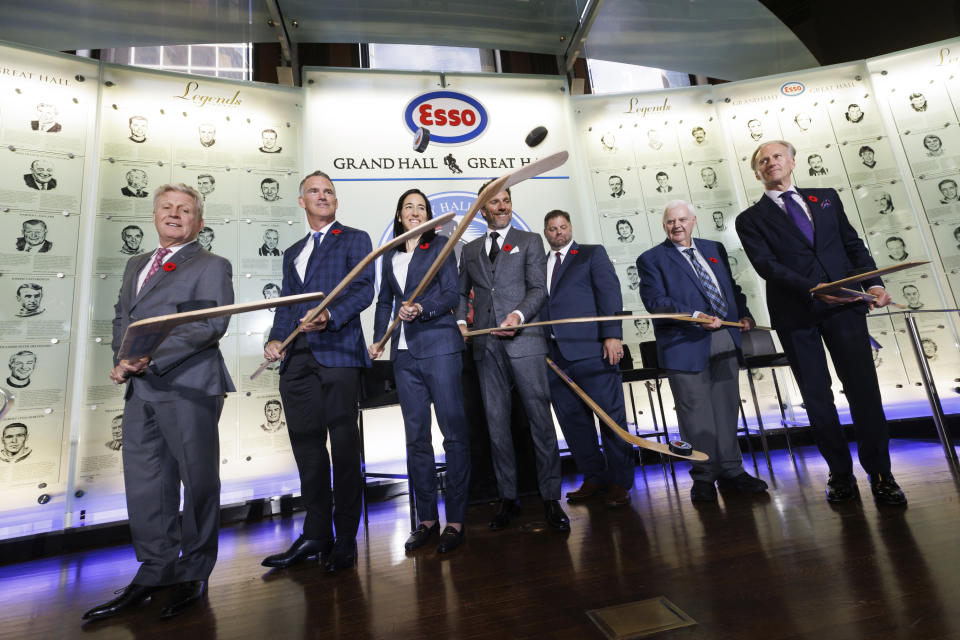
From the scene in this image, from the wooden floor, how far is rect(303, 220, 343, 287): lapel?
1.37m

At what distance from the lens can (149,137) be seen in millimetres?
4066

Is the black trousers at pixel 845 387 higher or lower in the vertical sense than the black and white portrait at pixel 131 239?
lower

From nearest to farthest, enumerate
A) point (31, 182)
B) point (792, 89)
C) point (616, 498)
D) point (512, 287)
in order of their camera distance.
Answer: point (512, 287) → point (616, 498) → point (31, 182) → point (792, 89)

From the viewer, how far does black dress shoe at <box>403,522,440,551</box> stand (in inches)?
92.2

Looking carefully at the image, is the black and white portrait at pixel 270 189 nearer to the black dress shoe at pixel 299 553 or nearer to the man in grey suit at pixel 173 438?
the man in grey suit at pixel 173 438

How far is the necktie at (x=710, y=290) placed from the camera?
306cm

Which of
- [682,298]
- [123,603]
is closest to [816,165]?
[682,298]

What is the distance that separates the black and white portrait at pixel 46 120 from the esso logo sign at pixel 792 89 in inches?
261

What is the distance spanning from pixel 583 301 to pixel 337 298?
163 cm

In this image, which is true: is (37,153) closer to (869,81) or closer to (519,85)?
(519,85)

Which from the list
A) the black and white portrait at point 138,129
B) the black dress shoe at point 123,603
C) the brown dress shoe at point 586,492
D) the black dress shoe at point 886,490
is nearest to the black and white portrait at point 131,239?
the black and white portrait at point 138,129

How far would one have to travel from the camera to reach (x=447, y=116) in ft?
15.9

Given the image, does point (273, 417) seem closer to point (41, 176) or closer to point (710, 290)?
point (41, 176)

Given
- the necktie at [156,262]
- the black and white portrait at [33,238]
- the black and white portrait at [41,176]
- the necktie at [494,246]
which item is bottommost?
the necktie at [156,262]
